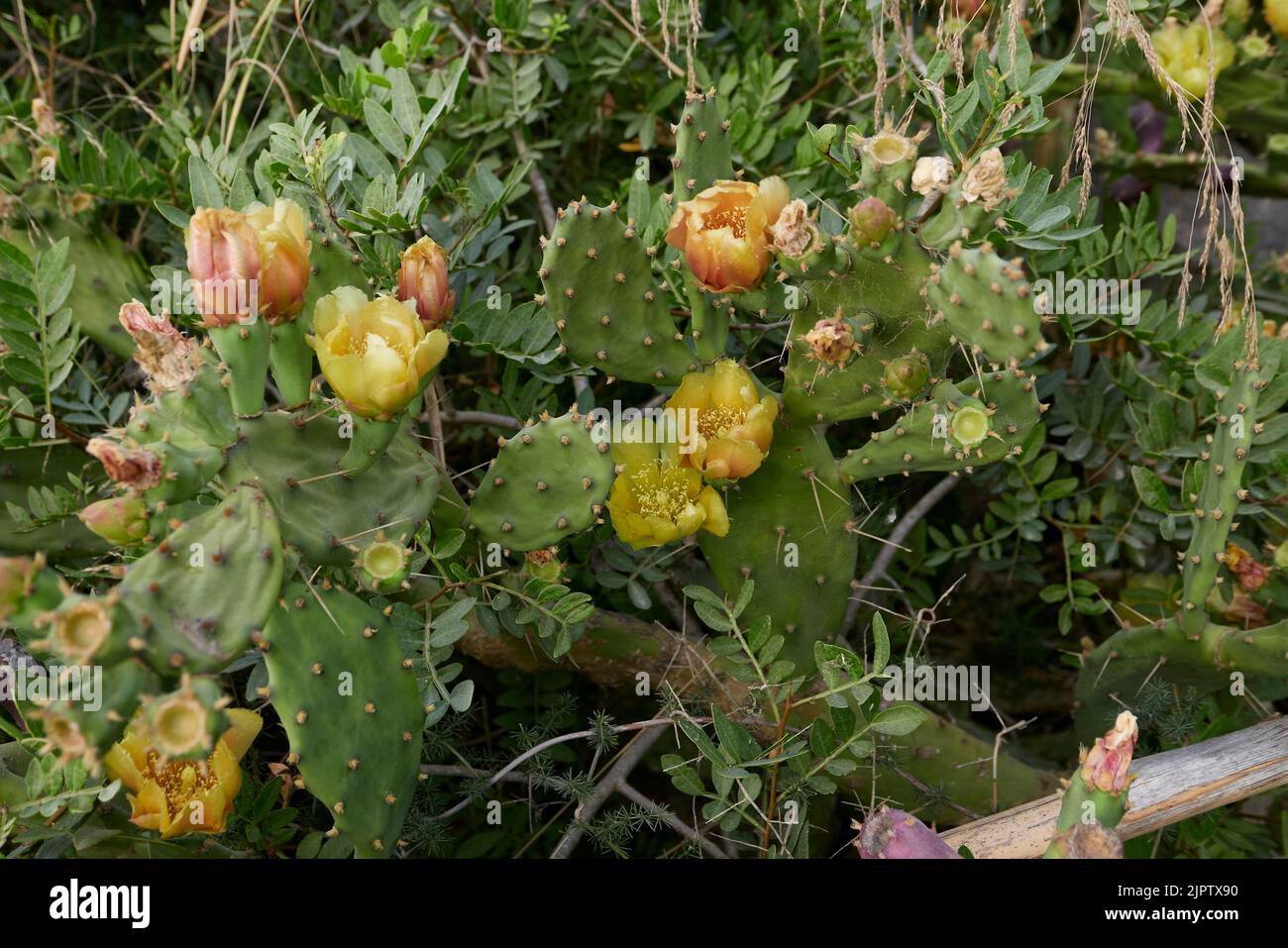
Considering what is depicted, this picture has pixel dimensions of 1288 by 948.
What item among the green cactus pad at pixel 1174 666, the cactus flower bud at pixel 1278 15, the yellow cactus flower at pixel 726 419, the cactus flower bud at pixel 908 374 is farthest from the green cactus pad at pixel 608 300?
the cactus flower bud at pixel 1278 15

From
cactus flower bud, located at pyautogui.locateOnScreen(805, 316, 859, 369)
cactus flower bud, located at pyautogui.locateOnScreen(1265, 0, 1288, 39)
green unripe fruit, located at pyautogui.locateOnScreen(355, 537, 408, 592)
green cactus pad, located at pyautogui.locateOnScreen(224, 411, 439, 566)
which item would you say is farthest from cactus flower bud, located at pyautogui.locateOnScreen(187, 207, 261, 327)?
cactus flower bud, located at pyautogui.locateOnScreen(1265, 0, 1288, 39)

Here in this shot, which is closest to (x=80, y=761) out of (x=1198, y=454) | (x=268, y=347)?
(x=268, y=347)

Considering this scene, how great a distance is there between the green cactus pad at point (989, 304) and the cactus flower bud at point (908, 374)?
0.10m

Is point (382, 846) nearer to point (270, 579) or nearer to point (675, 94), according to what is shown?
point (270, 579)

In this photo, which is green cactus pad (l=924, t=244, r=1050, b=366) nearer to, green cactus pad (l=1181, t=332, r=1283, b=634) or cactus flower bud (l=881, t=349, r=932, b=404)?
cactus flower bud (l=881, t=349, r=932, b=404)

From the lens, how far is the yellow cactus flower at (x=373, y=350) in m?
1.09

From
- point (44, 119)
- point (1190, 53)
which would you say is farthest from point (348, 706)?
point (1190, 53)

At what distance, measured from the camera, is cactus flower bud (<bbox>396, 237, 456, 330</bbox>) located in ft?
4.09

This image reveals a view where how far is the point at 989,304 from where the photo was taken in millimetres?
1084

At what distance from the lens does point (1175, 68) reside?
6.07 ft

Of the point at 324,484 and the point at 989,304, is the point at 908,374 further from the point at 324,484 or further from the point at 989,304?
the point at 324,484

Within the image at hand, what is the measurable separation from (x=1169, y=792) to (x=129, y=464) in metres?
1.19

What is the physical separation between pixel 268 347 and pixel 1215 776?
3.86 feet

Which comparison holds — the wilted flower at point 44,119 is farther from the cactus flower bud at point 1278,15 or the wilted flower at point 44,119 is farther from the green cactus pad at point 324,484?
the cactus flower bud at point 1278,15
